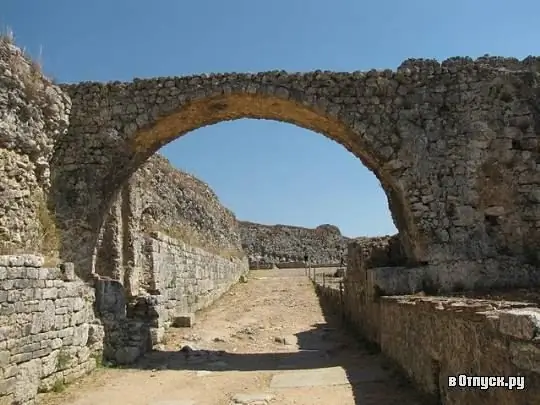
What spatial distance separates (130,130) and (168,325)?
→ 193 inches

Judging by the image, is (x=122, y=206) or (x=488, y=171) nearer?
(x=488, y=171)

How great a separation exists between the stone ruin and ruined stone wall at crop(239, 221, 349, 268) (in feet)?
95.1

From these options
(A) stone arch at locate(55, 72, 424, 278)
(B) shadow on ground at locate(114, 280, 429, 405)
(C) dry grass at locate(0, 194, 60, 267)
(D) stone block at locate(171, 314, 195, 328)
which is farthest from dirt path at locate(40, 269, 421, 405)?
(A) stone arch at locate(55, 72, 424, 278)

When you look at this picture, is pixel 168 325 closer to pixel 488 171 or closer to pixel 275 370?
pixel 275 370

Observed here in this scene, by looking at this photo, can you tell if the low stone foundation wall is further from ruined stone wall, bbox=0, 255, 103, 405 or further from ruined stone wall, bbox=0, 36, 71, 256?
ruined stone wall, bbox=0, 36, 71, 256

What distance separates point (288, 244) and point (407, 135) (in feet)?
106

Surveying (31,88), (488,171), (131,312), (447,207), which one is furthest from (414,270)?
(31,88)

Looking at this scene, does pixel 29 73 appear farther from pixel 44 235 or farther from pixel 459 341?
pixel 459 341

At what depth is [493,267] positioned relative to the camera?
973 cm

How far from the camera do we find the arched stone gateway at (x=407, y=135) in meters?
10.1

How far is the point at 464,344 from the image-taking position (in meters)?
4.65

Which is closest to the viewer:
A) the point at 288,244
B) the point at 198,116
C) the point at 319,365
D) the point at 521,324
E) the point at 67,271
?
the point at 521,324

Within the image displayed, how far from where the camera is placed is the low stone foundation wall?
3453 mm

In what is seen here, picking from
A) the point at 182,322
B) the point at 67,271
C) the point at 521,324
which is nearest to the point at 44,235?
the point at 67,271
